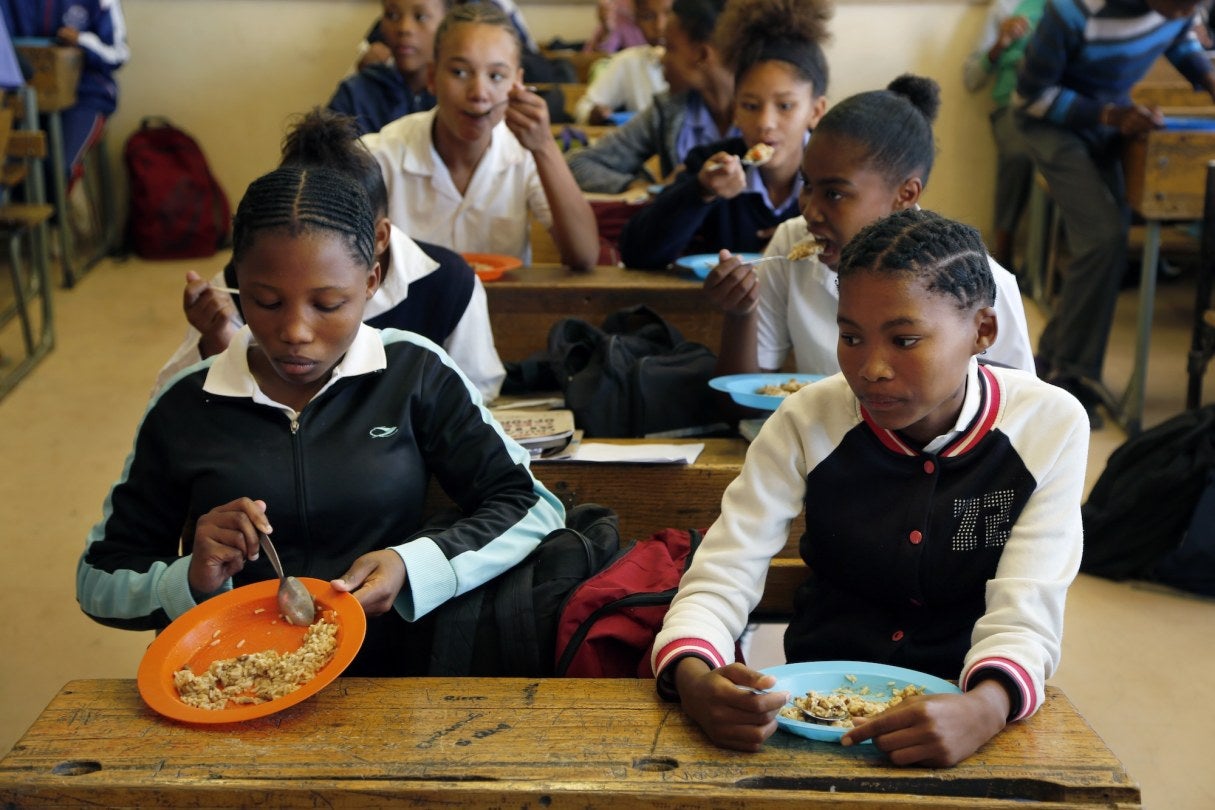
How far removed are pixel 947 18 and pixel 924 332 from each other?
570cm

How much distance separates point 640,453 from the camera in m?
2.00

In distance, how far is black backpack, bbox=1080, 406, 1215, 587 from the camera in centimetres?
298

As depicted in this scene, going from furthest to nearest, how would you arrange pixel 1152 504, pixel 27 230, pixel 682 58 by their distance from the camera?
pixel 27 230 → pixel 682 58 → pixel 1152 504

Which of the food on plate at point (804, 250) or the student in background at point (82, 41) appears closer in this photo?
the food on plate at point (804, 250)

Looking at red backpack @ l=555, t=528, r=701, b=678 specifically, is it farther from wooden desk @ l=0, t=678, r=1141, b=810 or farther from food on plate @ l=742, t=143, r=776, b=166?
food on plate @ l=742, t=143, r=776, b=166

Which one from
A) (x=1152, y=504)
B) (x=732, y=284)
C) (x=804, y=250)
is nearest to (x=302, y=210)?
(x=732, y=284)

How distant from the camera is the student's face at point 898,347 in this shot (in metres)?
1.31

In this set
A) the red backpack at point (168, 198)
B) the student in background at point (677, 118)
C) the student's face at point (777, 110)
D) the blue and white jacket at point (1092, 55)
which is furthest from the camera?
the red backpack at point (168, 198)

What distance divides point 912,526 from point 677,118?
8.64 feet

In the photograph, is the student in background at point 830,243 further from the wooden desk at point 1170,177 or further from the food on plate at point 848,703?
the wooden desk at point 1170,177

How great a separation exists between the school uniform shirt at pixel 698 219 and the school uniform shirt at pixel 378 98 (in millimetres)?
1547

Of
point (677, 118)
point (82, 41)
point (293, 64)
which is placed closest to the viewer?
point (677, 118)

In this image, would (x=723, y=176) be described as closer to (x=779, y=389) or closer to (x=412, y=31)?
(x=779, y=389)

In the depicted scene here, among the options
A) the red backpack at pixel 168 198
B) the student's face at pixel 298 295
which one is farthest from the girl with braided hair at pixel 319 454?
the red backpack at pixel 168 198
